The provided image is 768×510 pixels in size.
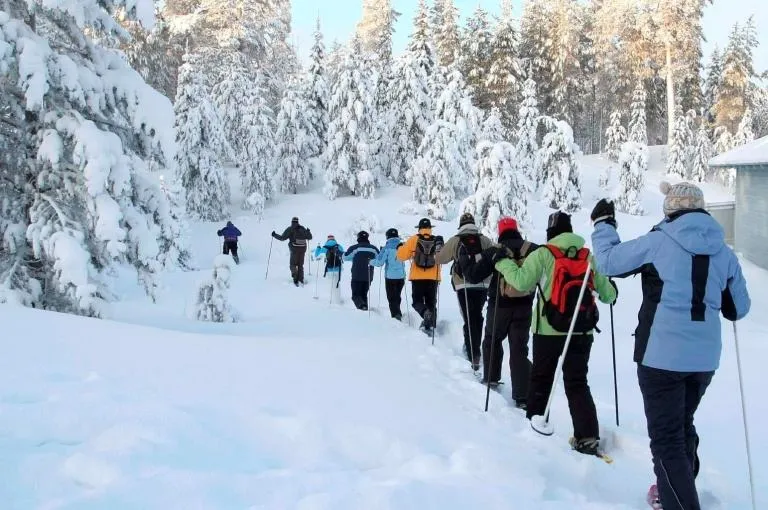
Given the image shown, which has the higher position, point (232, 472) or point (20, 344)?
point (20, 344)

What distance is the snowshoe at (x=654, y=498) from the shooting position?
3564 mm

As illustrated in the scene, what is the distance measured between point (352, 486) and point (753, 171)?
18264 millimetres

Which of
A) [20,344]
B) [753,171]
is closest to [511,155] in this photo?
[753,171]

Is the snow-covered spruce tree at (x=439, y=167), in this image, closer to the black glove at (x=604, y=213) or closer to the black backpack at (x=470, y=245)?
the black backpack at (x=470, y=245)

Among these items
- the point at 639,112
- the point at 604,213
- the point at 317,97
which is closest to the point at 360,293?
the point at 604,213

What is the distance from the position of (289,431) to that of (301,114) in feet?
104

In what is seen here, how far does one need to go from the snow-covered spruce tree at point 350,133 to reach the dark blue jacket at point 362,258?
65.8 ft

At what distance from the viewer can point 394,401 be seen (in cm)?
481

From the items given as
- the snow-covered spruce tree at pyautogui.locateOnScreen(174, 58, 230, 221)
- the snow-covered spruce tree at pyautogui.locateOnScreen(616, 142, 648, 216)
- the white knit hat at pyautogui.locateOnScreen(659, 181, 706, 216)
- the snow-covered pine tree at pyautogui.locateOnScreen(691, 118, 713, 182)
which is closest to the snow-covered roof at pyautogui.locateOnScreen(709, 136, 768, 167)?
the white knit hat at pyautogui.locateOnScreen(659, 181, 706, 216)

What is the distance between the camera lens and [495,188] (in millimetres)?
20547

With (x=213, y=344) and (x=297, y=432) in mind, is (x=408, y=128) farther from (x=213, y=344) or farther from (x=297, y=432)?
(x=297, y=432)

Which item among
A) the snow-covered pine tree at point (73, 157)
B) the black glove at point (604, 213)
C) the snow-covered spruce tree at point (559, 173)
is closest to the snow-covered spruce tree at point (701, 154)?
the snow-covered spruce tree at point (559, 173)

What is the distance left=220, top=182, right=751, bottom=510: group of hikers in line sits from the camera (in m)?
3.24

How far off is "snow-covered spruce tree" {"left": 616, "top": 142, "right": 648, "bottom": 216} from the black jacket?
29632mm
